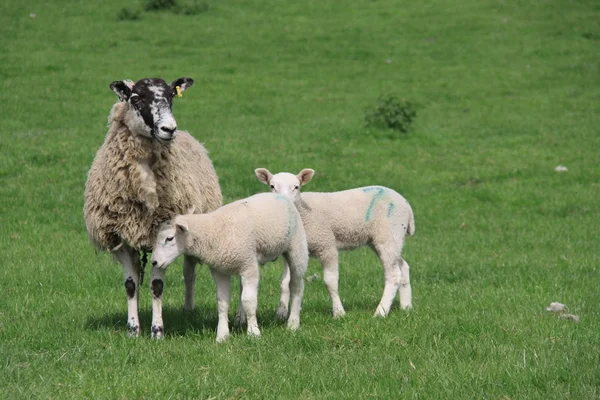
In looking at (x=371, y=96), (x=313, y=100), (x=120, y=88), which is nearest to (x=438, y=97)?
(x=371, y=96)

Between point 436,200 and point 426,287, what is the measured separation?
19.1ft

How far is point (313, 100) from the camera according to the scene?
74.9 feet

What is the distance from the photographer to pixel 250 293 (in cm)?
700

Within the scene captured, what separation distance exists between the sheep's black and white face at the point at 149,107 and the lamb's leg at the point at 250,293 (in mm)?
1274

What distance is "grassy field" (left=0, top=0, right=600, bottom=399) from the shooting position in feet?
19.6

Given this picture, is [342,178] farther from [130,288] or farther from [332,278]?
[130,288]

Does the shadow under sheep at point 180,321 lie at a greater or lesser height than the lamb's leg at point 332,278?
lesser

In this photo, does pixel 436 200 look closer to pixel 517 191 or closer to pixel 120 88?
pixel 517 191

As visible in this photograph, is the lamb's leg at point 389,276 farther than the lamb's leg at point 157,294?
Yes

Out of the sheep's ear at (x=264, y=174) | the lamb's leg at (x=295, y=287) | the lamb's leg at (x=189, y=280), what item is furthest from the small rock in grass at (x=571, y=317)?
the lamb's leg at (x=189, y=280)

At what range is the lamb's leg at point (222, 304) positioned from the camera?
6.99 metres

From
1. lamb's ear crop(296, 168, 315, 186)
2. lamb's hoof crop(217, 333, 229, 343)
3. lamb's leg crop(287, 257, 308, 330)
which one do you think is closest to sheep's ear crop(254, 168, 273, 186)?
lamb's ear crop(296, 168, 315, 186)

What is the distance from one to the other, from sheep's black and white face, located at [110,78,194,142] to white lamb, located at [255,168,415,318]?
4.66ft

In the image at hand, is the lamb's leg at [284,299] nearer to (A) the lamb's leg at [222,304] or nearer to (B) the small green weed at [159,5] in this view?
(A) the lamb's leg at [222,304]
